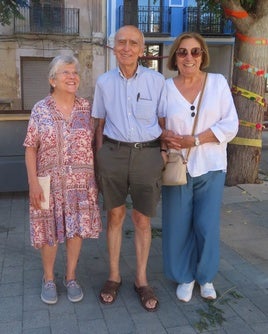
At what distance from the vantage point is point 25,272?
3.69 meters

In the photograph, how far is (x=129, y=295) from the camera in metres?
3.29

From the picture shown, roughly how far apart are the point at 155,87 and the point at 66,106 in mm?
614

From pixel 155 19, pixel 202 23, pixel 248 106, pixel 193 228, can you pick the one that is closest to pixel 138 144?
pixel 193 228

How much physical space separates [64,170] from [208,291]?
1400mm

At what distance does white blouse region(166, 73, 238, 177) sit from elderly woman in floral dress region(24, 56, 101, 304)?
1.94ft

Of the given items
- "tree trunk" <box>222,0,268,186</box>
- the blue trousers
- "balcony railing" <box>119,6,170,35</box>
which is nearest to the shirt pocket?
the blue trousers

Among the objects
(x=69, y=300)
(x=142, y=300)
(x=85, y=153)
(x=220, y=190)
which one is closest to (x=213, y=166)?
(x=220, y=190)

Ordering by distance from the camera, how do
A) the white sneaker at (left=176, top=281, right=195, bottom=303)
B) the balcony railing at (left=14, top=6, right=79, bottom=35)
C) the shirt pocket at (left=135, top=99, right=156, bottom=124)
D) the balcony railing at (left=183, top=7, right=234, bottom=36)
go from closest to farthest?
the shirt pocket at (left=135, top=99, right=156, bottom=124) < the white sneaker at (left=176, top=281, right=195, bottom=303) < the balcony railing at (left=14, top=6, right=79, bottom=35) < the balcony railing at (left=183, top=7, right=234, bottom=36)

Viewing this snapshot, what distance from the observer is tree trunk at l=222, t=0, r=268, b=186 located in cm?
635

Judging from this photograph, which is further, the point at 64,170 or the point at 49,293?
the point at 49,293

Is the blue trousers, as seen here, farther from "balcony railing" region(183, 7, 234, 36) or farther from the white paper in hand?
"balcony railing" region(183, 7, 234, 36)

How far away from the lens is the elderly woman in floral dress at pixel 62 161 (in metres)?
2.91

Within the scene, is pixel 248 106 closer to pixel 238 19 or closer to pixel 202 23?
pixel 238 19

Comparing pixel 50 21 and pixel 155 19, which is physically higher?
pixel 155 19
